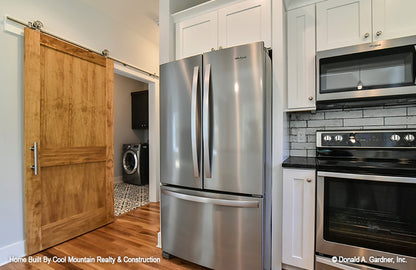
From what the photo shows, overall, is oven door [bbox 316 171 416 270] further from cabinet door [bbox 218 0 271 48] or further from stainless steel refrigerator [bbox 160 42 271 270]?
cabinet door [bbox 218 0 271 48]

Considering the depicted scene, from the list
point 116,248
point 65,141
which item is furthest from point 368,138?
point 65,141

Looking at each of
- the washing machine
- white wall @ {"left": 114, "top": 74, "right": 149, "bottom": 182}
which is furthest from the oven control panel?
white wall @ {"left": 114, "top": 74, "right": 149, "bottom": 182}

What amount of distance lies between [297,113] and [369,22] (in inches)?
35.5

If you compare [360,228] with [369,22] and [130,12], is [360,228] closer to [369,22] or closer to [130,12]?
[369,22]

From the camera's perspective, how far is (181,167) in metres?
1.66

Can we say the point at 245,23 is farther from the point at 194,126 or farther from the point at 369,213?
the point at 369,213

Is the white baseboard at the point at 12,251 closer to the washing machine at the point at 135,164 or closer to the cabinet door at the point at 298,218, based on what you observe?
the cabinet door at the point at 298,218

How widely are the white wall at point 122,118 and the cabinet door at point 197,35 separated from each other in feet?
11.9

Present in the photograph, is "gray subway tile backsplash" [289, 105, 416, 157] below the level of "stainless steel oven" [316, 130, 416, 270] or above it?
above

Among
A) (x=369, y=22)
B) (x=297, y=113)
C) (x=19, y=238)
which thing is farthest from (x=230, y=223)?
(x=19, y=238)

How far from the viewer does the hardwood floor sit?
1731mm

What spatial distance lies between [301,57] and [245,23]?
584 millimetres

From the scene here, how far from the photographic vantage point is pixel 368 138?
65.1 inches

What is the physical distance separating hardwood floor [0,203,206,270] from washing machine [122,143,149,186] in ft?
6.32
